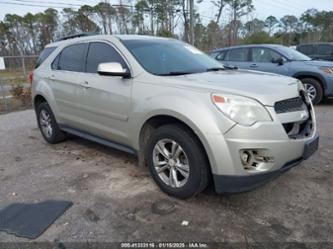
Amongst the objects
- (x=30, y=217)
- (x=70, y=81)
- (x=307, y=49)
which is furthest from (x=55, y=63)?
(x=307, y=49)

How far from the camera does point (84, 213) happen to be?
10.1 feet

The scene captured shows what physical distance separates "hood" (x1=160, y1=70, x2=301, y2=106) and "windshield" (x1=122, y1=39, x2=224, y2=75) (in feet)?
0.98

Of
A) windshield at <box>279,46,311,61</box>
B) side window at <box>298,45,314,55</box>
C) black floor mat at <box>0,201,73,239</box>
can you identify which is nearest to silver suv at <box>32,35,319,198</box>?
black floor mat at <box>0,201,73,239</box>

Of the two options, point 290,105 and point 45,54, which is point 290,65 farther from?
point 45,54

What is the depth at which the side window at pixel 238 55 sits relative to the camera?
9219 millimetres

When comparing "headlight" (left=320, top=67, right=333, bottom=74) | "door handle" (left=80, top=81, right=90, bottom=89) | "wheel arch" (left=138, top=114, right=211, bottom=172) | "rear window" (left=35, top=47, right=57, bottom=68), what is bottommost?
"wheel arch" (left=138, top=114, right=211, bottom=172)

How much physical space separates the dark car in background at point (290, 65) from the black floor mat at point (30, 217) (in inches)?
235

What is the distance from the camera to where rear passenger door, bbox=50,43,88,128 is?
14.3 ft

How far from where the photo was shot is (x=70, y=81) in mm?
Result: 4449

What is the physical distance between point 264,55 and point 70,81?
6.22 metres

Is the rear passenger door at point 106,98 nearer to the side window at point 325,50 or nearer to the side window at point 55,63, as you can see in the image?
the side window at point 55,63

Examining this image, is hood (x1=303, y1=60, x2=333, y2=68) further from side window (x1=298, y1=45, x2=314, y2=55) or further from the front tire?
the front tire

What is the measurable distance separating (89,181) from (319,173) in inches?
114

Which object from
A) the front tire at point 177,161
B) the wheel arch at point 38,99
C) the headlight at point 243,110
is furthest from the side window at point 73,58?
the headlight at point 243,110
